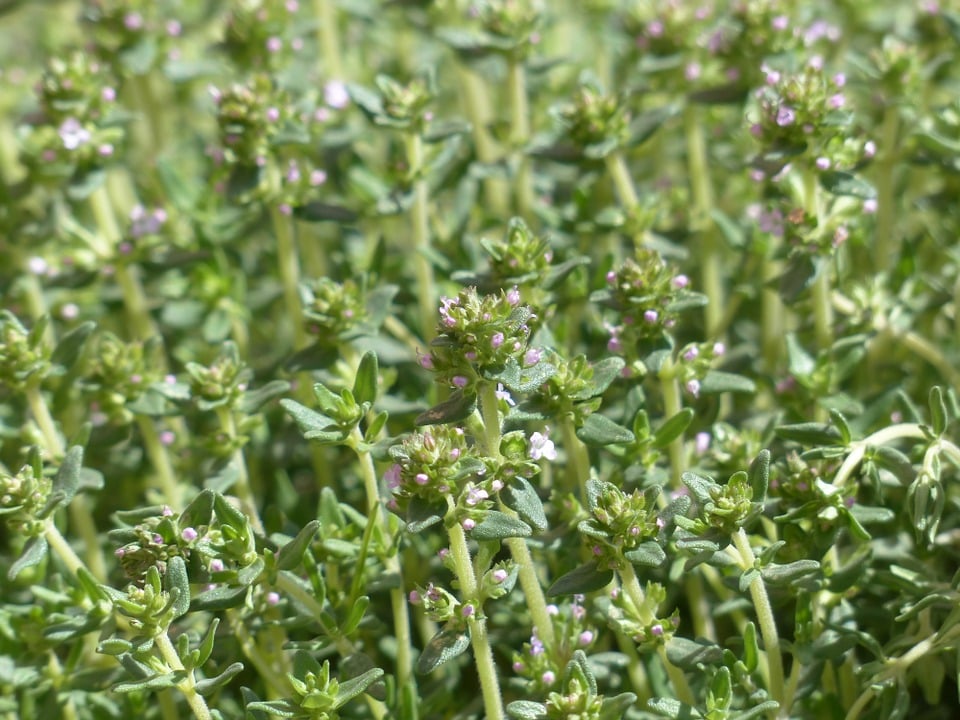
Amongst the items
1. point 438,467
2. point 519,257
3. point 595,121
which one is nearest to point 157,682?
point 438,467

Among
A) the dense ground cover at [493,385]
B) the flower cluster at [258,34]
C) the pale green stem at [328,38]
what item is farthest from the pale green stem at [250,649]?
the pale green stem at [328,38]

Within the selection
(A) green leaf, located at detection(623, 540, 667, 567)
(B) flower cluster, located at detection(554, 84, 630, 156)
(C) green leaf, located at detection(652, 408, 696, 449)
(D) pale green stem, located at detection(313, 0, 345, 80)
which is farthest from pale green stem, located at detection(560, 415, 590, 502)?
(D) pale green stem, located at detection(313, 0, 345, 80)

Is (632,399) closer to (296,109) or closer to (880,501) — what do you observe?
(880,501)

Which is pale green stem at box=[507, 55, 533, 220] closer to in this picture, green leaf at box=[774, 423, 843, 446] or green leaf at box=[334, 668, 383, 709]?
green leaf at box=[774, 423, 843, 446]

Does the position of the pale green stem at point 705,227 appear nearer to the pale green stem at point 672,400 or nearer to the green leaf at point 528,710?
the pale green stem at point 672,400

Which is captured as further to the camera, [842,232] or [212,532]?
[842,232]

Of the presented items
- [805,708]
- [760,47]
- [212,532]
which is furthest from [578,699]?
[760,47]

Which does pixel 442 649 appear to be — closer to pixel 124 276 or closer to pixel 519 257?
pixel 519 257
